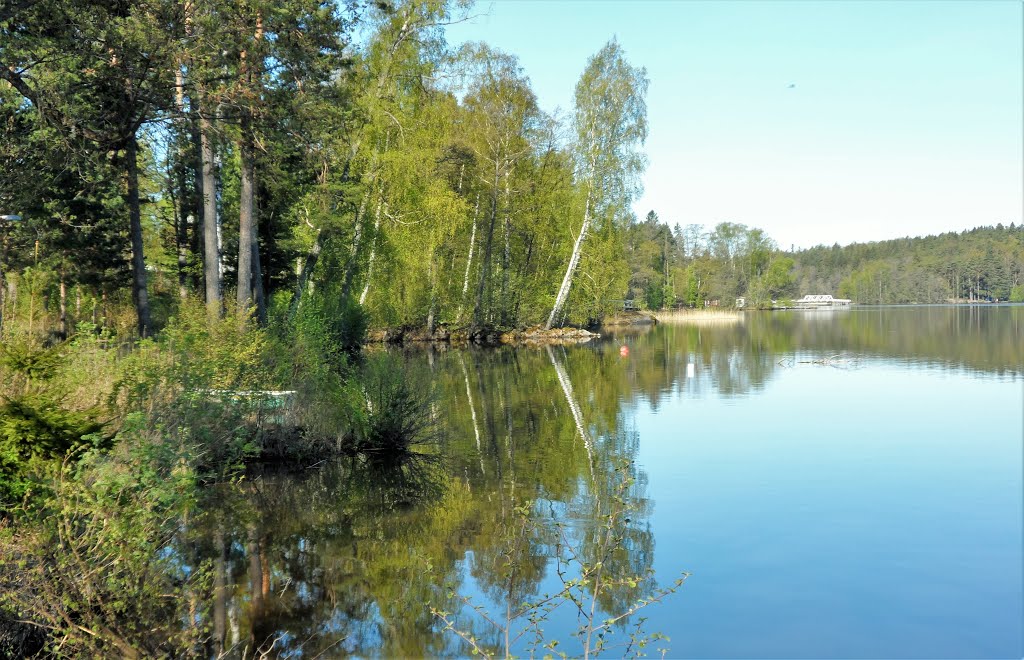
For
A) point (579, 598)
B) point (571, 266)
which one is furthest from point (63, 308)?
point (579, 598)

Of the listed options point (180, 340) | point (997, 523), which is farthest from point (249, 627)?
point (997, 523)

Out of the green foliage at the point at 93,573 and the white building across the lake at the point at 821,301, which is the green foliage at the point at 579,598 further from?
the white building across the lake at the point at 821,301

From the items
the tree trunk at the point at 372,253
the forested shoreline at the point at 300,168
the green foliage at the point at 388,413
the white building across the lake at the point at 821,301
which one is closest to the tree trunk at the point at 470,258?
the forested shoreline at the point at 300,168

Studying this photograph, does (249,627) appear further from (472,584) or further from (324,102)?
(324,102)

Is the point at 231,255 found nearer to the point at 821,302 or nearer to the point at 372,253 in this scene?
the point at 372,253

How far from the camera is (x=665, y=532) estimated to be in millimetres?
8781

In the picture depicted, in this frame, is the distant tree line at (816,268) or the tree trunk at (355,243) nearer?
the tree trunk at (355,243)

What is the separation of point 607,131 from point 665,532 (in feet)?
117

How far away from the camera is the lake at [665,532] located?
248 inches

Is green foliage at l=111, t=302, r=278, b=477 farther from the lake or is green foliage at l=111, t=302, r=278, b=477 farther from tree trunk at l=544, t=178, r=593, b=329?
tree trunk at l=544, t=178, r=593, b=329

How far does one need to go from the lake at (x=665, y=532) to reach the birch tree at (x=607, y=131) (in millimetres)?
26510

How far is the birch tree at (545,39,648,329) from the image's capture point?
1631 inches

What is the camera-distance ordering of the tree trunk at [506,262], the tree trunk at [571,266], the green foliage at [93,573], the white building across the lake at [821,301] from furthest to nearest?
the white building across the lake at [821,301], the tree trunk at [571,266], the tree trunk at [506,262], the green foliage at [93,573]

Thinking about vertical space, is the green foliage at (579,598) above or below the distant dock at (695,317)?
below
